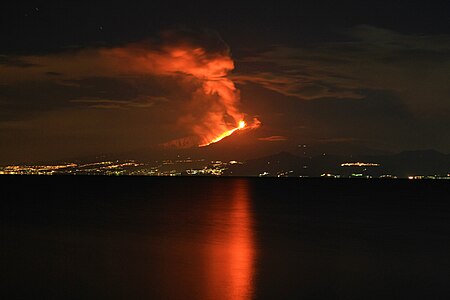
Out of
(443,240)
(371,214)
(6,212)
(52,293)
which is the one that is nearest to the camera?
(52,293)

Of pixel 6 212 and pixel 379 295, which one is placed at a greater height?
pixel 6 212

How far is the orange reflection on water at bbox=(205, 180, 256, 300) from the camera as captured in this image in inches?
929

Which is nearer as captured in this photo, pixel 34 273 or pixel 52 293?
pixel 52 293

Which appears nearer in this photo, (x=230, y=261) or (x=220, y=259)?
(x=230, y=261)

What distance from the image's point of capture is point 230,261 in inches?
1225

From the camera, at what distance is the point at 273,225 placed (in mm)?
53719

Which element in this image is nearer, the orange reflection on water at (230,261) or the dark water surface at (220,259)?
the orange reflection on water at (230,261)

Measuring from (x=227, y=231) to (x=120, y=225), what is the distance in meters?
8.69

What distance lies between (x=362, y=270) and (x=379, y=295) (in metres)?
5.62

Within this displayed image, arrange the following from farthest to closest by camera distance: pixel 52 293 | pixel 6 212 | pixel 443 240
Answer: pixel 6 212 < pixel 443 240 < pixel 52 293

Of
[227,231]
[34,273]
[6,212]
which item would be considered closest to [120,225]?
[227,231]

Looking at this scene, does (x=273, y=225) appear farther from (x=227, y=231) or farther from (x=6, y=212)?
(x=6, y=212)

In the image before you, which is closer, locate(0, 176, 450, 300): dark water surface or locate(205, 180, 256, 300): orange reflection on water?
locate(205, 180, 256, 300): orange reflection on water

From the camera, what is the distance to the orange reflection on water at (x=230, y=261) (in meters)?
23.6
